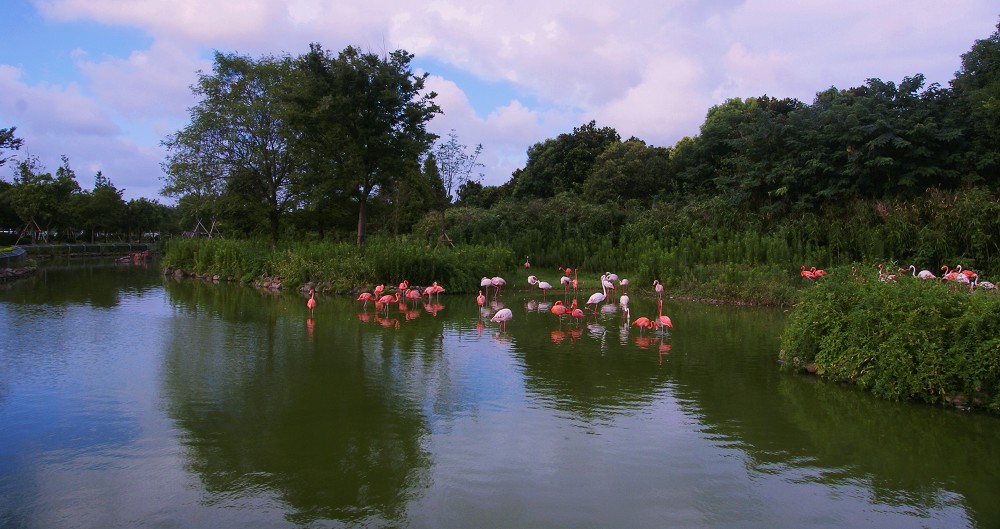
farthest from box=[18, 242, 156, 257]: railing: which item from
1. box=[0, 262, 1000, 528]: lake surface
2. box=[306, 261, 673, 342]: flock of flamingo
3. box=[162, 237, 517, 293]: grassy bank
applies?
box=[0, 262, 1000, 528]: lake surface

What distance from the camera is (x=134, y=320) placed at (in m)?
13.4

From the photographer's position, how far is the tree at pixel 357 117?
22.8m

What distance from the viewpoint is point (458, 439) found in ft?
20.3

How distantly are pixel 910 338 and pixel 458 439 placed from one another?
5149mm

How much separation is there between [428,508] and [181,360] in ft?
20.4

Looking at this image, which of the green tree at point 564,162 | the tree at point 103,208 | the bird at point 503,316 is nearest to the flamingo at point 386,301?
the bird at point 503,316

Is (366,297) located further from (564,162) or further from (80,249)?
(80,249)

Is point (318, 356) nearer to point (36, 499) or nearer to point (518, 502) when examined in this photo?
point (36, 499)

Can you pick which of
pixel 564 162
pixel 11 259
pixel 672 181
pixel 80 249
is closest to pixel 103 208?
pixel 80 249

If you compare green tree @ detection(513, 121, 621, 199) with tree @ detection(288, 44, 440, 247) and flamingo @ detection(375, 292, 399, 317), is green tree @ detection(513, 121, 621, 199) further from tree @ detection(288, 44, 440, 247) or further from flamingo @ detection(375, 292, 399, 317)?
flamingo @ detection(375, 292, 399, 317)

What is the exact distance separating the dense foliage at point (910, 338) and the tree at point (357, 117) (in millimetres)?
17819

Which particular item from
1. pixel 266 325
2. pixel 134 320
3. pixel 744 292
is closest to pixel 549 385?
pixel 266 325

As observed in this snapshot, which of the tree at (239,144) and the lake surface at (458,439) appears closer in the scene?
the lake surface at (458,439)

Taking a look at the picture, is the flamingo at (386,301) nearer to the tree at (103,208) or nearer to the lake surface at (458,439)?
the lake surface at (458,439)
